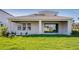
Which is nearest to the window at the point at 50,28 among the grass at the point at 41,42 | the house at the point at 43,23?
the house at the point at 43,23

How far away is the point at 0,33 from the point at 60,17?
170cm

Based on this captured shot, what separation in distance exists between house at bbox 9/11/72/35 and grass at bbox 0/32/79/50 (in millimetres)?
150

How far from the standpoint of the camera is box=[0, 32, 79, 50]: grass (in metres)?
13.5

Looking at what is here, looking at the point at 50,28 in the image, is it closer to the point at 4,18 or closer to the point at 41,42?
the point at 41,42

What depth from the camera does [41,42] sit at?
1356cm

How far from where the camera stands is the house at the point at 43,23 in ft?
44.4

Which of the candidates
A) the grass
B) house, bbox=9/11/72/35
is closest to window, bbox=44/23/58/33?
house, bbox=9/11/72/35

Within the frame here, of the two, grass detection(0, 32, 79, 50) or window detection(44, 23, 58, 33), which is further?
window detection(44, 23, 58, 33)

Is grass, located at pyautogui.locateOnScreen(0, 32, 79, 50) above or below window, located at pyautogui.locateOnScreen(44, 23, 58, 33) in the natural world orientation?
below

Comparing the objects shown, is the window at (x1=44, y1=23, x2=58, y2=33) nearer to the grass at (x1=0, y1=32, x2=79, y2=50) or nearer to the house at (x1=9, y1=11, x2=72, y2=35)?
the house at (x1=9, y1=11, x2=72, y2=35)

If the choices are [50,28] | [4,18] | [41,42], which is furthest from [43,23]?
[4,18]

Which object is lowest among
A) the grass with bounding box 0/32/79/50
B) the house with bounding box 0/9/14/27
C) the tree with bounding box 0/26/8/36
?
the grass with bounding box 0/32/79/50

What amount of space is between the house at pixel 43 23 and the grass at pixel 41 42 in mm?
150

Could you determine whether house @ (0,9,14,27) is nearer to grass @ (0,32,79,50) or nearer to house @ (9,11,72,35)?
house @ (9,11,72,35)
